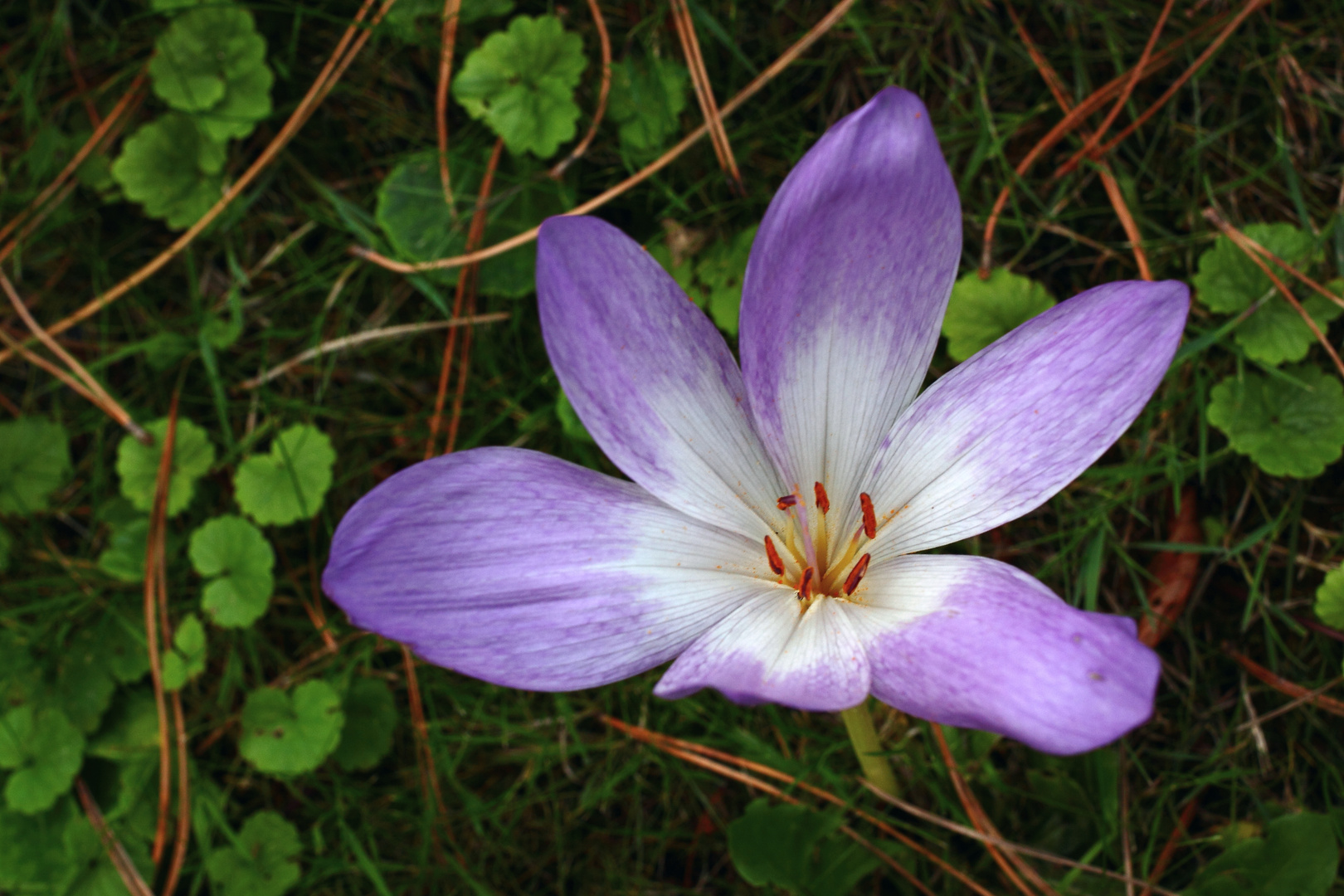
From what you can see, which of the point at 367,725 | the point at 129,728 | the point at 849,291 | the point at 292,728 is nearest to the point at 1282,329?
the point at 849,291

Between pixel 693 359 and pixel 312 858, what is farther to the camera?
pixel 312 858

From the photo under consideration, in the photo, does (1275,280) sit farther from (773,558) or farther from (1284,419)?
(773,558)

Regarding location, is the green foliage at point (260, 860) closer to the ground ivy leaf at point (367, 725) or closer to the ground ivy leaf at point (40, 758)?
the ground ivy leaf at point (367, 725)

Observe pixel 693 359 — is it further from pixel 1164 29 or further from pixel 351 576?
pixel 1164 29

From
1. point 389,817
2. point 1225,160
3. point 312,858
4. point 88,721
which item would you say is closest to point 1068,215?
point 1225,160

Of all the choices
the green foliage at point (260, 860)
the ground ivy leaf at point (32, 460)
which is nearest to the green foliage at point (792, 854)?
the green foliage at point (260, 860)

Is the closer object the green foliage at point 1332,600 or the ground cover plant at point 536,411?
the green foliage at point 1332,600
